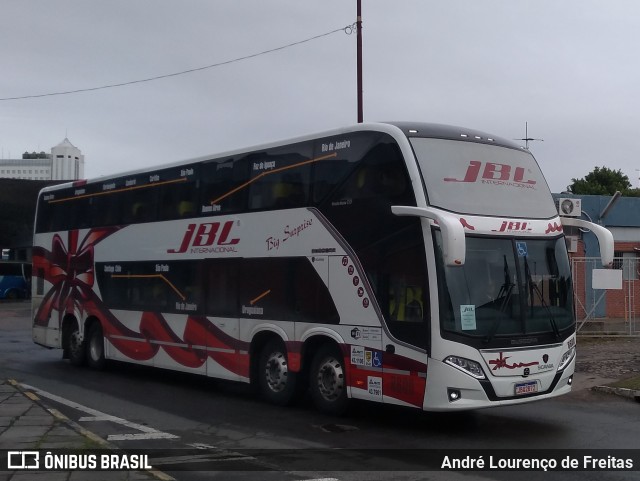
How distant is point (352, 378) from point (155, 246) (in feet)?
20.4

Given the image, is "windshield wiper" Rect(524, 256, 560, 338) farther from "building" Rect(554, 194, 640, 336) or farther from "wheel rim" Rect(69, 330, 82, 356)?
"building" Rect(554, 194, 640, 336)

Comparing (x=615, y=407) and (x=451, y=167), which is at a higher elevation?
(x=451, y=167)

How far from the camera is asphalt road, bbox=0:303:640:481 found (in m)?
8.89

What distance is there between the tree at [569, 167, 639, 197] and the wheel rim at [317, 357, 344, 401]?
1980 inches

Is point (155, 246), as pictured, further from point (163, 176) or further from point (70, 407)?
point (70, 407)

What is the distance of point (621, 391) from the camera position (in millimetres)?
14477

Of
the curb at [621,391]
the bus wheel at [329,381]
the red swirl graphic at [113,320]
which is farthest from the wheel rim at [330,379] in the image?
the curb at [621,391]

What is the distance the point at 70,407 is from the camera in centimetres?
1327

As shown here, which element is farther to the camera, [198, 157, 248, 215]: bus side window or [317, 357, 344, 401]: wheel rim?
[198, 157, 248, 215]: bus side window

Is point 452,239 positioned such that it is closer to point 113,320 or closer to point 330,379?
point 330,379

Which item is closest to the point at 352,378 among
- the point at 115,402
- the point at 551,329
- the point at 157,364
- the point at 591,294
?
the point at 551,329

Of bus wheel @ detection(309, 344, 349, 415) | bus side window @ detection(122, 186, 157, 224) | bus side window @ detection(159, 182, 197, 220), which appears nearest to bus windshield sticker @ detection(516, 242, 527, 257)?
bus wheel @ detection(309, 344, 349, 415)

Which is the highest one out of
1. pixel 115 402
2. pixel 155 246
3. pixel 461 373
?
pixel 155 246

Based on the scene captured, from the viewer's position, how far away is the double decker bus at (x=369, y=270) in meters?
10.6
